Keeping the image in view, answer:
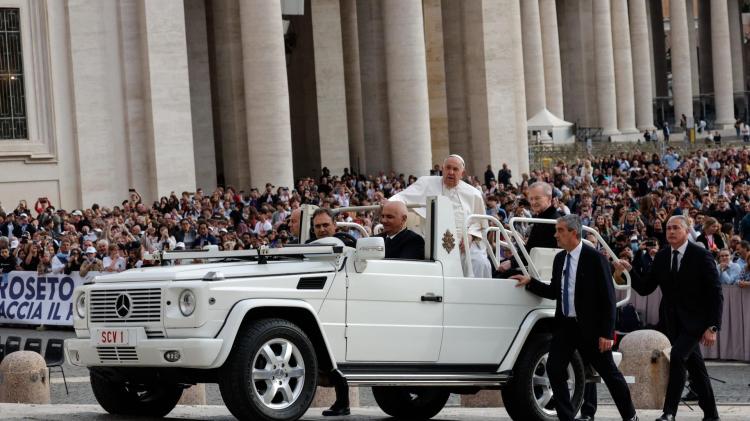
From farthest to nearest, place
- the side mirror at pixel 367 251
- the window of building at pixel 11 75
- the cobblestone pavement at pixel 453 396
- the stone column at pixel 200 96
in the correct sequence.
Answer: the stone column at pixel 200 96, the window of building at pixel 11 75, the cobblestone pavement at pixel 453 396, the side mirror at pixel 367 251

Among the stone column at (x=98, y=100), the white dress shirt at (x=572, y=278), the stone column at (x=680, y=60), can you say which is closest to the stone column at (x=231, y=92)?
the stone column at (x=98, y=100)

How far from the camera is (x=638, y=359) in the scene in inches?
593

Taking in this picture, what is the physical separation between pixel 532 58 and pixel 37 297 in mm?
43074

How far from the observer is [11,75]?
3569 centimetres

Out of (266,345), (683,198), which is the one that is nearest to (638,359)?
(266,345)

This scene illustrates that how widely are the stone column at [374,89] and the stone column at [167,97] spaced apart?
12.6 meters

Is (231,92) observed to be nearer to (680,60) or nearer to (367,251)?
(367,251)

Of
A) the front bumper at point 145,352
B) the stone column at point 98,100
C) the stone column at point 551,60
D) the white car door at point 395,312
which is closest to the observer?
the front bumper at point 145,352

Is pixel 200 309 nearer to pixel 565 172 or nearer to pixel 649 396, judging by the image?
pixel 649 396

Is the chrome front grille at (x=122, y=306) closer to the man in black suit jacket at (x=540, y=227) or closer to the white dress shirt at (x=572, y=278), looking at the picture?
the white dress shirt at (x=572, y=278)

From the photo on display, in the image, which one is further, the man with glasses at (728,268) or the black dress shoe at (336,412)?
the man with glasses at (728,268)

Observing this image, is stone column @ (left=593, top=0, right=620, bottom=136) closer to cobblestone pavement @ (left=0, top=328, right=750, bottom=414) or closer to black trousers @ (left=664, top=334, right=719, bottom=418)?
cobblestone pavement @ (left=0, top=328, right=750, bottom=414)

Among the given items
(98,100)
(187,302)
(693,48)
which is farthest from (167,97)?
(693,48)

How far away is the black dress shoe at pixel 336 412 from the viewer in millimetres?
13648
